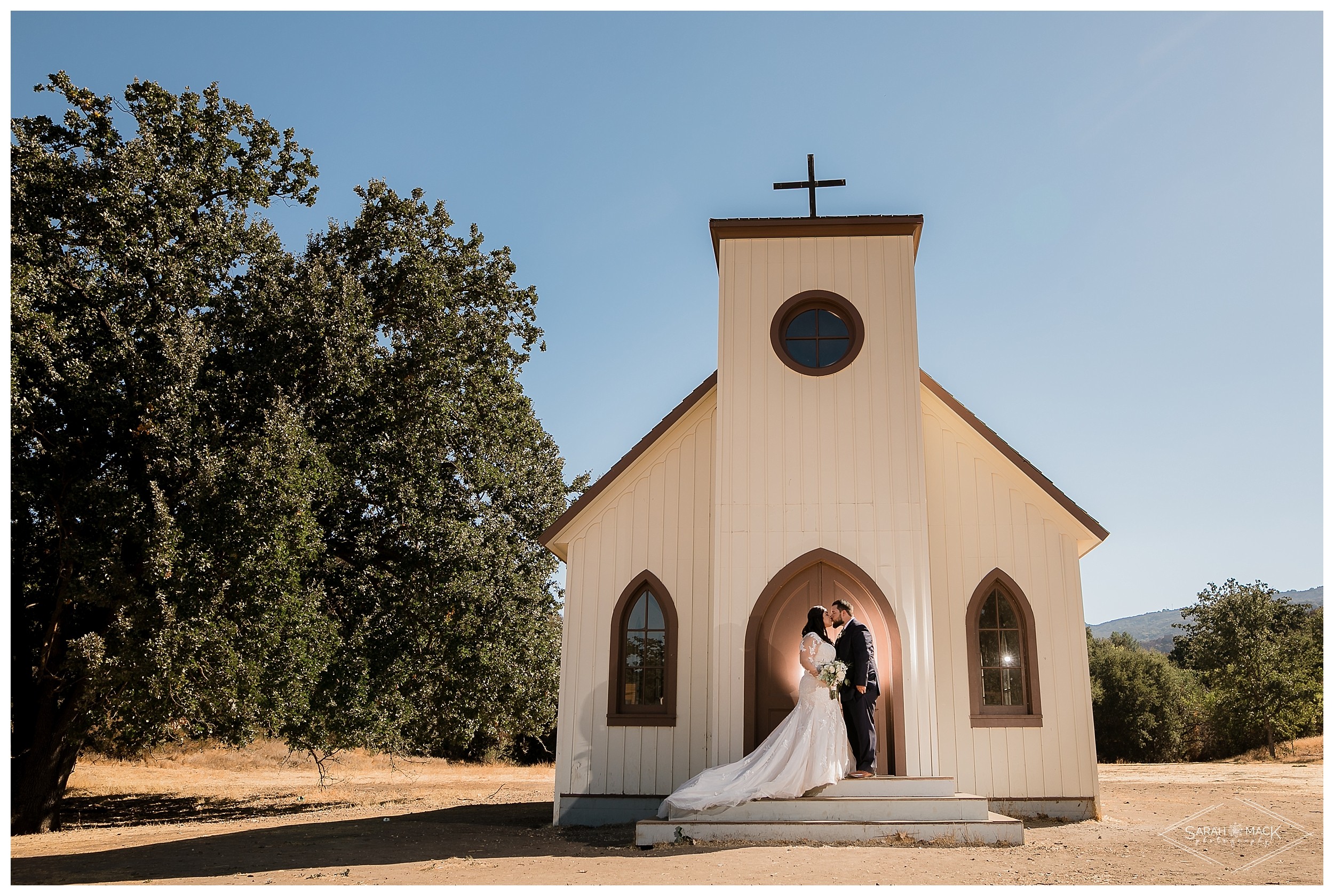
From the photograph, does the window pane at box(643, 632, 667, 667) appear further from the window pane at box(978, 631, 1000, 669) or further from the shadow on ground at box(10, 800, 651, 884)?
the window pane at box(978, 631, 1000, 669)

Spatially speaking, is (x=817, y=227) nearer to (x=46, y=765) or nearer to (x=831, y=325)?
(x=831, y=325)

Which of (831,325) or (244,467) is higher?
(831,325)

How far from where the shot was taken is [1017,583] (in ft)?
40.7

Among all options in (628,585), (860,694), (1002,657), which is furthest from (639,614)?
(1002,657)

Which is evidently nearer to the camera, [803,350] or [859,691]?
[859,691]

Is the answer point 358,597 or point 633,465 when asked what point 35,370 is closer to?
point 358,597

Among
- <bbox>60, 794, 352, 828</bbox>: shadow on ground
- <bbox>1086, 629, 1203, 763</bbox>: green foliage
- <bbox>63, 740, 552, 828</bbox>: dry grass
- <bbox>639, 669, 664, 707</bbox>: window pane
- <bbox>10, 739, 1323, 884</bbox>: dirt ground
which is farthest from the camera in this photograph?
<bbox>1086, 629, 1203, 763</bbox>: green foliage

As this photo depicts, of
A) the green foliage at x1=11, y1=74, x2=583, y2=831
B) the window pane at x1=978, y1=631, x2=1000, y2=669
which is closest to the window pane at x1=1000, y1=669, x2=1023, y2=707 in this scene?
the window pane at x1=978, y1=631, x2=1000, y2=669

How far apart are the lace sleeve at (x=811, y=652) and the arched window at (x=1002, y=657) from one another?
3.06 meters

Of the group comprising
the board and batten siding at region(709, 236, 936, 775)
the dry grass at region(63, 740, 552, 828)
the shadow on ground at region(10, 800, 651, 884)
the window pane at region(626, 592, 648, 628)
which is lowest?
the dry grass at region(63, 740, 552, 828)

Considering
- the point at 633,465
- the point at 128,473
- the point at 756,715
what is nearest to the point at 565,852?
the point at 756,715

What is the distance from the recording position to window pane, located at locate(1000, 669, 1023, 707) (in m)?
12.1

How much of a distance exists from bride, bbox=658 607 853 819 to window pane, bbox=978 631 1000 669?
9.60 feet

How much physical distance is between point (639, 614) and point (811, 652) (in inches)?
119
